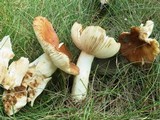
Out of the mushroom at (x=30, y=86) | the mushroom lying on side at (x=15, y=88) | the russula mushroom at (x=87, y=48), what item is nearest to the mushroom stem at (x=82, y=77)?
the russula mushroom at (x=87, y=48)

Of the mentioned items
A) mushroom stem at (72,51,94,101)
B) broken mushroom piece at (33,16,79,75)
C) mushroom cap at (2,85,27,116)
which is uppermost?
broken mushroom piece at (33,16,79,75)

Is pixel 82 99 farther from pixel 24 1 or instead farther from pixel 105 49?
pixel 24 1

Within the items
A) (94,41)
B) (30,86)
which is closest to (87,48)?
(94,41)

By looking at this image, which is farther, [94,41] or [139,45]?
[139,45]

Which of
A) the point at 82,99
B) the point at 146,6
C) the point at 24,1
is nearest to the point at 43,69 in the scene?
the point at 82,99

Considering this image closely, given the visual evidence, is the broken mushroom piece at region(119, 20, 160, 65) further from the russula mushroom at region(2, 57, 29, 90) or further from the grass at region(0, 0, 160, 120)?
the russula mushroom at region(2, 57, 29, 90)

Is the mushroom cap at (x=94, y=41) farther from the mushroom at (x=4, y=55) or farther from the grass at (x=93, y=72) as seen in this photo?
the mushroom at (x=4, y=55)

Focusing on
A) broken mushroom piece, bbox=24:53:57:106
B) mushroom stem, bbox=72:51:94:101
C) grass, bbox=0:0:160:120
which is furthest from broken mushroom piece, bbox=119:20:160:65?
broken mushroom piece, bbox=24:53:57:106

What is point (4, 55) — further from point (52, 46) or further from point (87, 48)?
point (87, 48)
